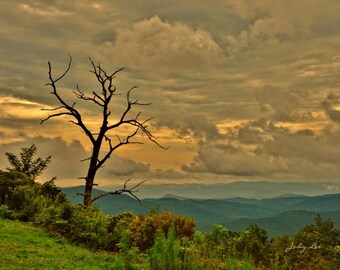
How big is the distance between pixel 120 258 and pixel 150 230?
5.06m

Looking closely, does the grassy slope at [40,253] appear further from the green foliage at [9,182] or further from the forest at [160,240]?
the green foliage at [9,182]

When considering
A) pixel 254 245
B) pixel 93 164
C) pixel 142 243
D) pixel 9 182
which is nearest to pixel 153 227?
pixel 142 243

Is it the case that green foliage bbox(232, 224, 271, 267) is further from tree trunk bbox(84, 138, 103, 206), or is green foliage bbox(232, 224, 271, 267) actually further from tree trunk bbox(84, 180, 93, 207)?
tree trunk bbox(84, 138, 103, 206)

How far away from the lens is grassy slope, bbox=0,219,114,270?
598 inches

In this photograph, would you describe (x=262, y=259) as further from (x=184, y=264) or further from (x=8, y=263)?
(x=8, y=263)

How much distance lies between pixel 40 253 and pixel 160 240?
497 centimetres

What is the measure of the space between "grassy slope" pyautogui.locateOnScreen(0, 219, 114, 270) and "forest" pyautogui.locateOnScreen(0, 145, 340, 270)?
1.74 feet

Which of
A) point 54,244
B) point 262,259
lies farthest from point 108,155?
point 262,259

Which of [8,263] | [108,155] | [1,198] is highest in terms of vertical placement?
[108,155]

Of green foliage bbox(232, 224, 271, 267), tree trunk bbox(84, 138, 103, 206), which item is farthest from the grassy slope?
tree trunk bbox(84, 138, 103, 206)

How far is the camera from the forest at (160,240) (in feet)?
48.0

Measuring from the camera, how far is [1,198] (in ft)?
93.9

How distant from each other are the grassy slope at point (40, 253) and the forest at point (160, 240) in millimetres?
530

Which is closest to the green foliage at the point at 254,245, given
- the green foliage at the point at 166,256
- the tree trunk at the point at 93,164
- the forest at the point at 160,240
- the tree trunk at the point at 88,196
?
the forest at the point at 160,240
